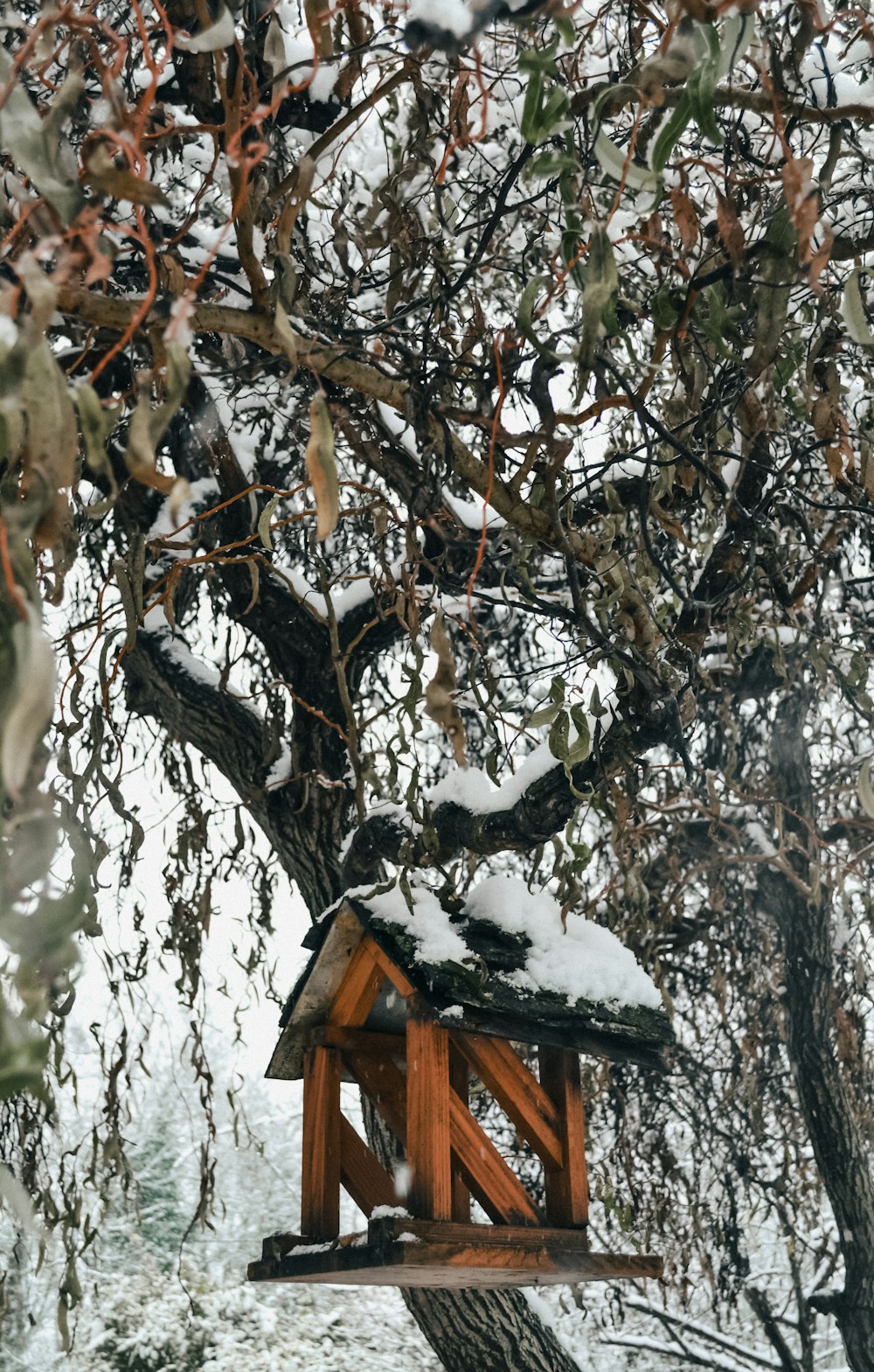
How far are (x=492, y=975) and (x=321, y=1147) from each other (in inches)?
18.3

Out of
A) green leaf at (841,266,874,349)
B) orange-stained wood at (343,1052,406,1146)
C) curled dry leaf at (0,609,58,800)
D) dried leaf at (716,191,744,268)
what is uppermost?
dried leaf at (716,191,744,268)

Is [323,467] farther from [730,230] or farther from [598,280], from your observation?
[730,230]

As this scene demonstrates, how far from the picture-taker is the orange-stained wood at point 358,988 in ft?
7.06

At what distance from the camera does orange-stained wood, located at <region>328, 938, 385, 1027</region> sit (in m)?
Result: 2.15

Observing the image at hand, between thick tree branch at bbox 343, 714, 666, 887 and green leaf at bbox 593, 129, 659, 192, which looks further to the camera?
thick tree branch at bbox 343, 714, 666, 887

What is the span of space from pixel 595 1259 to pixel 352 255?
2.63m

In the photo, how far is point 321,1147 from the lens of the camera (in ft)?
7.11

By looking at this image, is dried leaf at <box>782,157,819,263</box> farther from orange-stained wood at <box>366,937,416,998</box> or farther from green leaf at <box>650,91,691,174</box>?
orange-stained wood at <box>366,937,416,998</box>

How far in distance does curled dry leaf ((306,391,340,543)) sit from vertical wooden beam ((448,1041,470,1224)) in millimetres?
1302

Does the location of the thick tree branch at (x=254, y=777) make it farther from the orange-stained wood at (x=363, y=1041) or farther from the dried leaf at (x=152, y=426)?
the dried leaf at (x=152, y=426)

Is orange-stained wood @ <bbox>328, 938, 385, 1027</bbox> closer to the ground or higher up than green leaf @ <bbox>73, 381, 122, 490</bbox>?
closer to the ground

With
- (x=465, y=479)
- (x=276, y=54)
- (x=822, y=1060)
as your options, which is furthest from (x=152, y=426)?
(x=822, y=1060)

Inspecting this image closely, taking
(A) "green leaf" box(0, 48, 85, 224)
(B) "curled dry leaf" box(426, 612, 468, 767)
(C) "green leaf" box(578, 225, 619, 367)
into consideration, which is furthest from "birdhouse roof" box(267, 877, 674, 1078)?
(A) "green leaf" box(0, 48, 85, 224)

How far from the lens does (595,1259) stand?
2.03m
